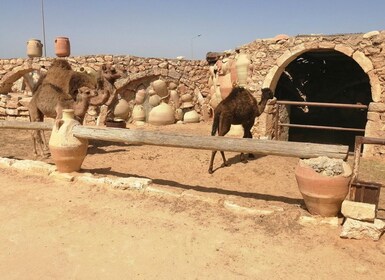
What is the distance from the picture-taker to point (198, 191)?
469 centimetres

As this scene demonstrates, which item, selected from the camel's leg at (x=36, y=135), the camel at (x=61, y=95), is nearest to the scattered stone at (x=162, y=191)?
the camel at (x=61, y=95)

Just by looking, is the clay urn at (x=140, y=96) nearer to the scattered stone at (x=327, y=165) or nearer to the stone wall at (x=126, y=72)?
the stone wall at (x=126, y=72)

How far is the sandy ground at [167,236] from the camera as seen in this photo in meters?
2.59

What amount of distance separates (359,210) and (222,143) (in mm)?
1728

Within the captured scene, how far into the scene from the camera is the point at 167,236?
10.3 ft

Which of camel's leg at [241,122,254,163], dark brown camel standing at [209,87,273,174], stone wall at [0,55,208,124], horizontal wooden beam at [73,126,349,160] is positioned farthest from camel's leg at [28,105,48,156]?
stone wall at [0,55,208,124]

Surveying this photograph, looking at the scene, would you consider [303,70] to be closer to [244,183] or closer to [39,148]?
[244,183]

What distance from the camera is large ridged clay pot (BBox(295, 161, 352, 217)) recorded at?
329 cm

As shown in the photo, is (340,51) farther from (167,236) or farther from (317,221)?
(167,236)

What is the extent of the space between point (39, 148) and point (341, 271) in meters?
6.31

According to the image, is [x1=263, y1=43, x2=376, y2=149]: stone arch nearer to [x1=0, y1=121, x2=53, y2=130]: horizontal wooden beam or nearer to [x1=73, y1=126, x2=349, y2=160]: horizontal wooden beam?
[x1=73, y1=126, x2=349, y2=160]: horizontal wooden beam

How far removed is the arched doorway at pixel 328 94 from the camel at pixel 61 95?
6.88m

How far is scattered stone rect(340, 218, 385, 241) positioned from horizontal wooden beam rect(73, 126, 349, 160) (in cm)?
73

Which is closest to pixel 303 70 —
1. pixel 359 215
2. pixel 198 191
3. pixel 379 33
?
pixel 379 33
